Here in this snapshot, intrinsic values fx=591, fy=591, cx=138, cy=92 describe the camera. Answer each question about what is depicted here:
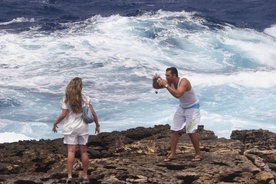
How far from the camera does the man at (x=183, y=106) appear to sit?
8430 mm

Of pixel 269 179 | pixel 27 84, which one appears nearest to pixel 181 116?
pixel 269 179

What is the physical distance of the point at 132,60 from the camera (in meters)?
23.9

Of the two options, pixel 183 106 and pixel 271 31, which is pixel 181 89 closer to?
pixel 183 106

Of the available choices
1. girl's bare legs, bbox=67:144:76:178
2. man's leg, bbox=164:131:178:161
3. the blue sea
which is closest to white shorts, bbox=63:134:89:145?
girl's bare legs, bbox=67:144:76:178

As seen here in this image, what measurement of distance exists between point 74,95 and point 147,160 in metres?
1.82

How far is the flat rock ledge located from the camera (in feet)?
26.8

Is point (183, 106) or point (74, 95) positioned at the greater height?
point (74, 95)

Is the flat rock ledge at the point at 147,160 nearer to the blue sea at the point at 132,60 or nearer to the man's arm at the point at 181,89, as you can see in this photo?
the man's arm at the point at 181,89

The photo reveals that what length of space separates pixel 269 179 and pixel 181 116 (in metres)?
1.57

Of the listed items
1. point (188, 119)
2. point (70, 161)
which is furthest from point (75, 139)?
point (188, 119)

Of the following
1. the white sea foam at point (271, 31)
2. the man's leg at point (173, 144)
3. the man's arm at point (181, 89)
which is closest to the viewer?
the man's arm at point (181, 89)

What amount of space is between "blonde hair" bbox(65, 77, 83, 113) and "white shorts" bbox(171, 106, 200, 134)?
1682 millimetres

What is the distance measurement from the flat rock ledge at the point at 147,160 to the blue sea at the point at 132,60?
17.5ft

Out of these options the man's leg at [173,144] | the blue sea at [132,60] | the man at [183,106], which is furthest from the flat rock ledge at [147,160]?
the blue sea at [132,60]
